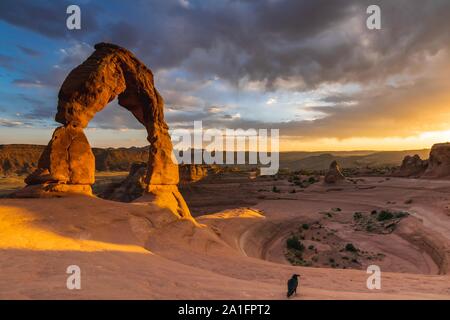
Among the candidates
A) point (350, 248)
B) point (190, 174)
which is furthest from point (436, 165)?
point (190, 174)

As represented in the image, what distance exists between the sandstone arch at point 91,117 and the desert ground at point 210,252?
3.84 feet

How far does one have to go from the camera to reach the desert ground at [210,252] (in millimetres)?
6410

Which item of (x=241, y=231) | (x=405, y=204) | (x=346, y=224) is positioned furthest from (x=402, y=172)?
(x=241, y=231)

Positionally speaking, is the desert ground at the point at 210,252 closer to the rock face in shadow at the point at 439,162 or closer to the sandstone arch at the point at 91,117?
the sandstone arch at the point at 91,117

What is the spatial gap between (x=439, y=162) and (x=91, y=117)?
42.3 meters

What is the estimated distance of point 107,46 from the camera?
15.4 meters

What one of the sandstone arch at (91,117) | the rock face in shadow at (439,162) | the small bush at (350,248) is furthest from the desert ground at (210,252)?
the rock face in shadow at (439,162)

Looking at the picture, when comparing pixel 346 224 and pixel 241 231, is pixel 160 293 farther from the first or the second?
pixel 346 224

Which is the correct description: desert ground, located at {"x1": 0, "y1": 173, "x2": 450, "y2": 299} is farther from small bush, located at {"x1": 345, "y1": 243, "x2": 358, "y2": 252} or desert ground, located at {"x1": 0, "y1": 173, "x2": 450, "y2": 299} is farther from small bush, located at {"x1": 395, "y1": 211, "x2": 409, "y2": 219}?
small bush, located at {"x1": 395, "y1": 211, "x2": 409, "y2": 219}

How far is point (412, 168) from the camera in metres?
47.6

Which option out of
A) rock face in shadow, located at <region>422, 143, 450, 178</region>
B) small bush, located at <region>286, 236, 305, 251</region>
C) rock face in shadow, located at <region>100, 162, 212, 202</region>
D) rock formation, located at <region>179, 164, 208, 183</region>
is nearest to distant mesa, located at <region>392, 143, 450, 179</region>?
rock face in shadow, located at <region>422, 143, 450, 178</region>

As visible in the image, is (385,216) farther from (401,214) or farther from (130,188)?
(130,188)

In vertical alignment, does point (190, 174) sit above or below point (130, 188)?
above

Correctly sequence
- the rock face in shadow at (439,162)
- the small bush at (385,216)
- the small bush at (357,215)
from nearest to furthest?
the small bush at (385,216) < the small bush at (357,215) < the rock face in shadow at (439,162)
